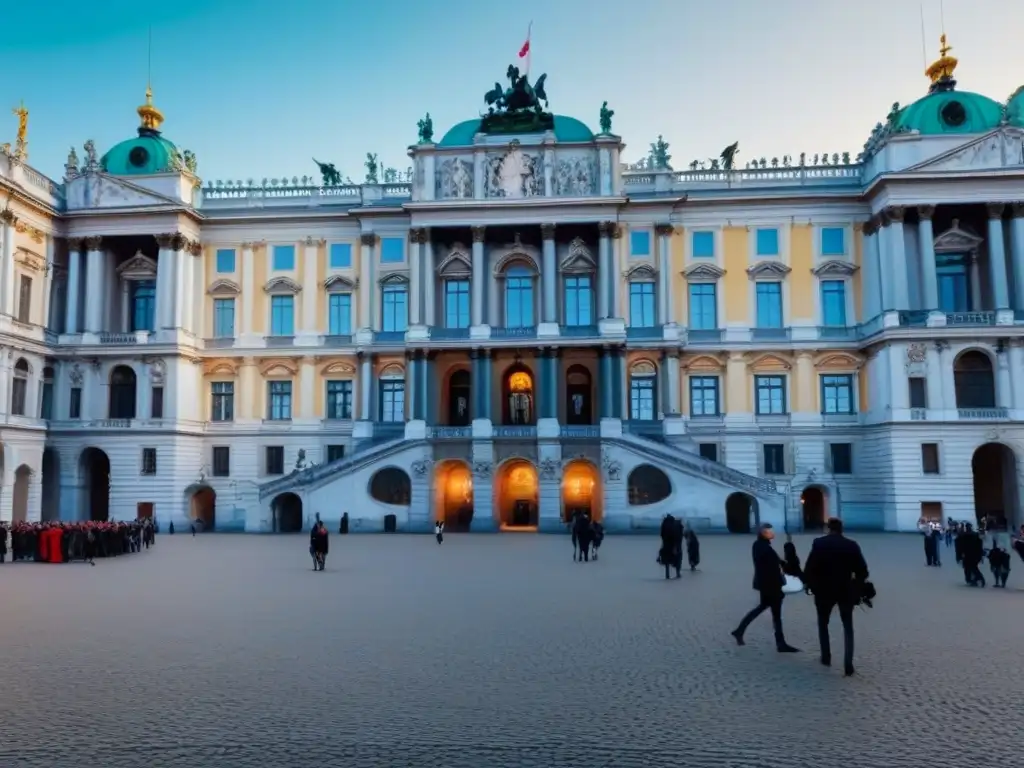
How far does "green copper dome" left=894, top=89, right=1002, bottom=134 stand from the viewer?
5259 cm

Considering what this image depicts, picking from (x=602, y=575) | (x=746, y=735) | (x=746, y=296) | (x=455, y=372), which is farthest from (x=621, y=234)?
(x=746, y=735)

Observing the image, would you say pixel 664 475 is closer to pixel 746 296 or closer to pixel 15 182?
pixel 746 296

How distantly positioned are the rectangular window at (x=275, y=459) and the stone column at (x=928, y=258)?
134ft

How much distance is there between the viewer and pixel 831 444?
175 feet

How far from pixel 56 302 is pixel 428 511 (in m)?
28.1

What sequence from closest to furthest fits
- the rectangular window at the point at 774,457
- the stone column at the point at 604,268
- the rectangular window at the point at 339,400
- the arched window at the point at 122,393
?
the stone column at the point at 604,268 < the rectangular window at the point at 774,457 < the arched window at the point at 122,393 < the rectangular window at the point at 339,400

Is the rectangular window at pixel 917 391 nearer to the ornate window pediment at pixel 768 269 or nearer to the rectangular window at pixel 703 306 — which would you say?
→ the ornate window pediment at pixel 768 269

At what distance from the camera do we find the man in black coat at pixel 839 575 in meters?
11.3

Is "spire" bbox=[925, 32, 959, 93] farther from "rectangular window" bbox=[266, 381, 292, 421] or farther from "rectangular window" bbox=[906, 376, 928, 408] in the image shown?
"rectangular window" bbox=[266, 381, 292, 421]

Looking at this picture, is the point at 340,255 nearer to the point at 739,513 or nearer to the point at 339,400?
the point at 339,400

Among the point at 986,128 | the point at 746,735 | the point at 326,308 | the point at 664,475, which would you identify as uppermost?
the point at 986,128

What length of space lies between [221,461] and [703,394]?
104 feet

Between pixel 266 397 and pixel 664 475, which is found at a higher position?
pixel 266 397

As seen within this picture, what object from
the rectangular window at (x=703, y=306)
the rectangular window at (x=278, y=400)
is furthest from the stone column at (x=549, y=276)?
the rectangular window at (x=278, y=400)
